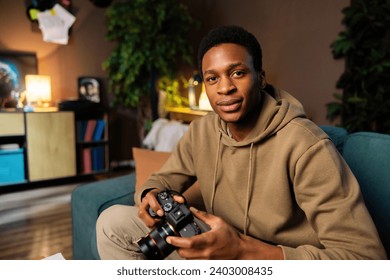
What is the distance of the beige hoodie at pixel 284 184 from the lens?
26.6 inches

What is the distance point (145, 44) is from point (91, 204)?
190 centimetres

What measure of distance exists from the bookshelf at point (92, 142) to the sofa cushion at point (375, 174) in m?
2.60

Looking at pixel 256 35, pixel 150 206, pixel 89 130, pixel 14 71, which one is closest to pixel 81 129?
pixel 89 130

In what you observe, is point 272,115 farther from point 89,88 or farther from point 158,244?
point 89,88

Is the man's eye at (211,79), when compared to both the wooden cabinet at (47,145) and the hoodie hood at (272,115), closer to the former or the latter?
the hoodie hood at (272,115)

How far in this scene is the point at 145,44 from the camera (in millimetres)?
2826

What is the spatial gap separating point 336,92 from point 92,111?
2.18 m

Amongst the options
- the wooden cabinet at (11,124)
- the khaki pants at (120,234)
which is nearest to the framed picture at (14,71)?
the wooden cabinet at (11,124)

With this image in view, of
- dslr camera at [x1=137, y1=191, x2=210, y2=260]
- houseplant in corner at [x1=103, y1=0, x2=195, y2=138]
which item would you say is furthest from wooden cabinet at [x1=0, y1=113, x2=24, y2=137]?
dslr camera at [x1=137, y1=191, x2=210, y2=260]

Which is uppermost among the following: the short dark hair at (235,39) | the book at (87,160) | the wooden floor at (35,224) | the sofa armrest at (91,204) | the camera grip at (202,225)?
the short dark hair at (235,39)

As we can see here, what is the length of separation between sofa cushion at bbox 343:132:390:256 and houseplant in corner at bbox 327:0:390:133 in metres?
1.09

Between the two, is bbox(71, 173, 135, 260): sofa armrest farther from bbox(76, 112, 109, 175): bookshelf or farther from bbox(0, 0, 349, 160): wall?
bbox(76, 112, 109, 175): bookshelf

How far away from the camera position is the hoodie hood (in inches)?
32.0
